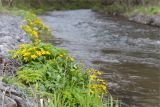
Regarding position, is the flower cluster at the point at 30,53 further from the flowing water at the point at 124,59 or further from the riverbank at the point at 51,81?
the flowing water at the point at 124,59

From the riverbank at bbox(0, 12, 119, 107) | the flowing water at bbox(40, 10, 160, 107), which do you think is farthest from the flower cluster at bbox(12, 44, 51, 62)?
the flowing water at bbox(40, 10, 160, 107)

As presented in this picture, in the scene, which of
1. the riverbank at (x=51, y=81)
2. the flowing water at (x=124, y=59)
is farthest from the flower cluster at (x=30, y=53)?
the flowing water at (x=124, y=59)

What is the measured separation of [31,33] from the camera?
40.0 ft

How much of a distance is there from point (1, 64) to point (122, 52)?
850cm

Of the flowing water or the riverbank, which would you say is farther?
the flowing water

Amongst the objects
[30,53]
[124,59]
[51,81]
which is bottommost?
[124,59]

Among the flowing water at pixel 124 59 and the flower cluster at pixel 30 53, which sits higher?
→ the flower cluster at pixel 30 53

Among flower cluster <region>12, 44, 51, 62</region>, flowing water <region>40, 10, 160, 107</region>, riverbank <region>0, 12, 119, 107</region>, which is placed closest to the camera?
riverbank <region>0, 12, 119, 107</region>

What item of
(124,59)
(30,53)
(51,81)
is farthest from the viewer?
(124,59)

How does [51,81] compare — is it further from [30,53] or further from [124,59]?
[124,59]

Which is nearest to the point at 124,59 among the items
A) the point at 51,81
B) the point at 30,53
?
the point at 30,53

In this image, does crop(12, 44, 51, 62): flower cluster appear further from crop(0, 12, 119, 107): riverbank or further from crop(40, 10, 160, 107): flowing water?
crop(40, 10, 160, 107): flowing water

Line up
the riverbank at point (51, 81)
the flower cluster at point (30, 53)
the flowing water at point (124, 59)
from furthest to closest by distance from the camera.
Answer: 1. the flowing water at point (124, 59)
2. the flower cluster at point (30, 53)
3. the riverbank at point (51, 81)

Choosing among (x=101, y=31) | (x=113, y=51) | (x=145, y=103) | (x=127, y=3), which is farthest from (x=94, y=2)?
(x=145, y=103)
